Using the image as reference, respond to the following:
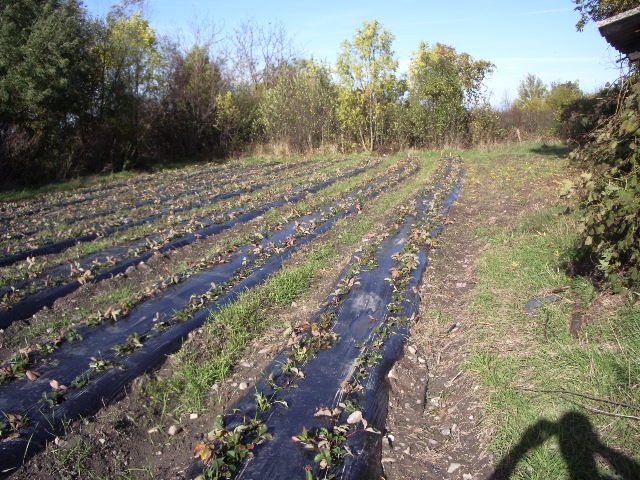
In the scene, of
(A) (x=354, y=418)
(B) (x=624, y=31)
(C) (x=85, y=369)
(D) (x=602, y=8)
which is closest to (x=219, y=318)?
(C) (x=85, y=369)

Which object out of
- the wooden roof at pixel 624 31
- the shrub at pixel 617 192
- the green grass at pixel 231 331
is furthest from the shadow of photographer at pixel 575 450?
the wooden roof at pixel 624 31

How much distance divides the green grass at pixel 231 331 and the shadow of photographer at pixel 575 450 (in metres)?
2.38

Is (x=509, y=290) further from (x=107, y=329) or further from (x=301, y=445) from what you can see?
(x=107, y=329)

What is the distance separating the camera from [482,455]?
117 inches

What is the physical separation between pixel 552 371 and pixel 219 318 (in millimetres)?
3284

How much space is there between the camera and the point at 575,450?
2.70m

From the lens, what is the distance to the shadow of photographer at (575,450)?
2.52 metres

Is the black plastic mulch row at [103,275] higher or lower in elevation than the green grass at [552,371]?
higher

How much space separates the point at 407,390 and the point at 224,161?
2057 centimetres

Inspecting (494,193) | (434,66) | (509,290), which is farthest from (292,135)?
(509,290)

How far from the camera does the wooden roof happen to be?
10.3 ft

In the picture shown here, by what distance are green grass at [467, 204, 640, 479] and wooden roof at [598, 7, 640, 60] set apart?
220 centimetres

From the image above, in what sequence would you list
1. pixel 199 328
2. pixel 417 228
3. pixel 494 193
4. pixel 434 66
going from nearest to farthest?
pixel 199 328, pixel 417 228, pixel 494 193, pixel 434 66

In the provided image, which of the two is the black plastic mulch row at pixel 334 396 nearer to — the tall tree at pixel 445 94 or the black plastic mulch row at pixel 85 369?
the black plastic mulch row at pixel 85 369
